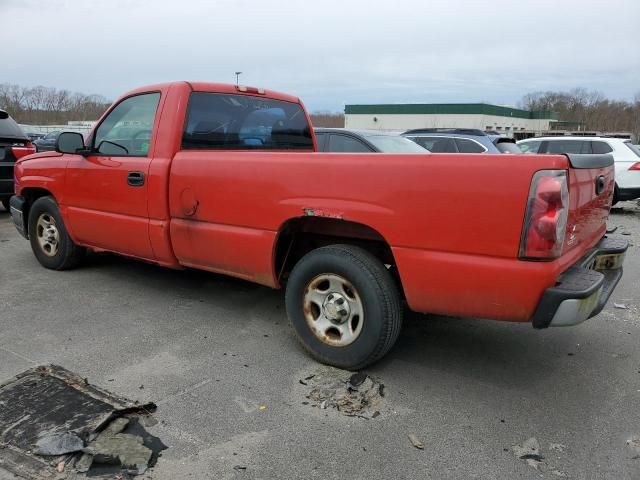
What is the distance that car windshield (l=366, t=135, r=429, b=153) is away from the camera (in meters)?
7.33

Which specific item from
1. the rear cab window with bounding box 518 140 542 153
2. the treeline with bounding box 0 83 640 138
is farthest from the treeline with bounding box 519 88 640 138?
the rear cab window with bounding box 518 140 542 153

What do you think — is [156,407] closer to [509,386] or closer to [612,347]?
[509,386]

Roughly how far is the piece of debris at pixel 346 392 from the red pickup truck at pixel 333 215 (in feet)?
0.33

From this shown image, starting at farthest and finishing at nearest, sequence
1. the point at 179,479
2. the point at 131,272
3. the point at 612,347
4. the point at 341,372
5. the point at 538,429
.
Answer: the point at 131,272, the point at 612,347, the point at 341,372, the point at 538,429, the point at 179,479

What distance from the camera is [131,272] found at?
5836 millimetres

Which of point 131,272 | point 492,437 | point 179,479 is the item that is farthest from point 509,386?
point 131,272

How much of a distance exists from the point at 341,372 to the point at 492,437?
1.06 m

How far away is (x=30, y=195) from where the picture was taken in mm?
5934

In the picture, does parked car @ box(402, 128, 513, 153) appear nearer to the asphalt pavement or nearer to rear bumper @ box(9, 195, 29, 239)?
the asphalt pavement

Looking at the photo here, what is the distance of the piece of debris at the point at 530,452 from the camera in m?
2.64

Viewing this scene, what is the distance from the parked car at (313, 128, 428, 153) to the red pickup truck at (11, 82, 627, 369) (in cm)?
198

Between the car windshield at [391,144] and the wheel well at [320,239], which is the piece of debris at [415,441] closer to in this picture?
the wheel well at [320,239]

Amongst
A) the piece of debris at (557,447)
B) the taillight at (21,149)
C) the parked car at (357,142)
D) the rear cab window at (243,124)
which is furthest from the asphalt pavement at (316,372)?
the taillight at (21,149)

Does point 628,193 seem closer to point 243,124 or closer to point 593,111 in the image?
point 243,124
